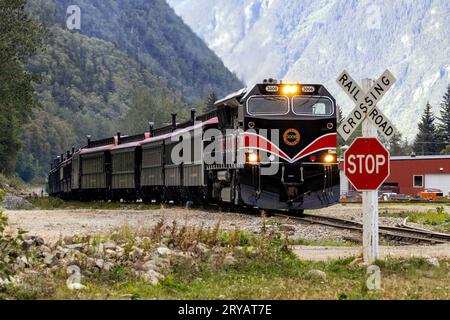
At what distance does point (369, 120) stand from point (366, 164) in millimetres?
819

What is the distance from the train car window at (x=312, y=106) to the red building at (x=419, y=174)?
63518 millimetres

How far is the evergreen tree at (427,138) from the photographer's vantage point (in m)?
129

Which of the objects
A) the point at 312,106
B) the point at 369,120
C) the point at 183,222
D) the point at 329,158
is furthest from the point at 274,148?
the point at 369,120

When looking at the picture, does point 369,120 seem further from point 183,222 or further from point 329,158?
point 329,158

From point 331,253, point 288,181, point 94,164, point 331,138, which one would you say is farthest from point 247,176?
point 94,164

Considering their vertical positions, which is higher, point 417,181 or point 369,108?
point 417,181

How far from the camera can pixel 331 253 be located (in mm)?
16531

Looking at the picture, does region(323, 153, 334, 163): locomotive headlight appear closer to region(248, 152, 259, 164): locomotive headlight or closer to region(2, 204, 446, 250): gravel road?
region(248, 152, 259, 164): locomotive headlight

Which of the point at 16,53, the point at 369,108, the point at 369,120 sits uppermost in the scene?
the point at 16,53

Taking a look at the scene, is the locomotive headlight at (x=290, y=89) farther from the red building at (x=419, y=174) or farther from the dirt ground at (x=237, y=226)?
the red building at (x=419, y=174)

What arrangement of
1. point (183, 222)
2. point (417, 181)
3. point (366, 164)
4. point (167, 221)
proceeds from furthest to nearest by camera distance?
1. point (417, 181)
2. point (167, 221)
3. point (183, 222)
4. point (366, 164)

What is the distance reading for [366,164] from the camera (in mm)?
13031
